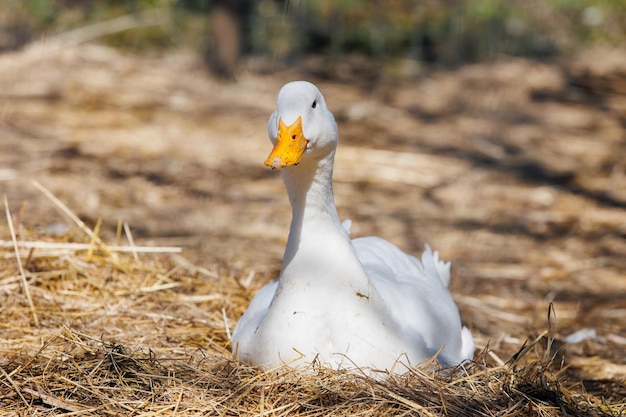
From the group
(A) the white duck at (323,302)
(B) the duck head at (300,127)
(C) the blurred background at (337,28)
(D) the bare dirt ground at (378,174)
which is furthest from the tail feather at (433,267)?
(C) the blurred background at (337,28)

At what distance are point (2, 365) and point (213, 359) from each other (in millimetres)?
790

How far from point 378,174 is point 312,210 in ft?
13.0

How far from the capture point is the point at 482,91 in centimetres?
926

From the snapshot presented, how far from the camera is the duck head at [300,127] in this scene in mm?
2934

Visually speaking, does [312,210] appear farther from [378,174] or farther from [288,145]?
[378,174]

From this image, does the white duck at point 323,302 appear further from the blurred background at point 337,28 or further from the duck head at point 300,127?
the blurred background at point 337,28

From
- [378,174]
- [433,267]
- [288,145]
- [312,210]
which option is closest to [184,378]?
[312,210]

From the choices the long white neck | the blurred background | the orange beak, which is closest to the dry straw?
the long white neck

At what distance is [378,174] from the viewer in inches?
282

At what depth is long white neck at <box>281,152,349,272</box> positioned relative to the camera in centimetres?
319

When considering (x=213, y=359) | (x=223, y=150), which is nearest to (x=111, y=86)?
(x=223, y=150)

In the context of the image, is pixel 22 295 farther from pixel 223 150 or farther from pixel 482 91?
pixel 482 91

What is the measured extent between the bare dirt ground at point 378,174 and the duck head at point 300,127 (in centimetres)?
125

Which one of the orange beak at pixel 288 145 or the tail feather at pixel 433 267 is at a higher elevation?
the orange beak at pixel 288 145
